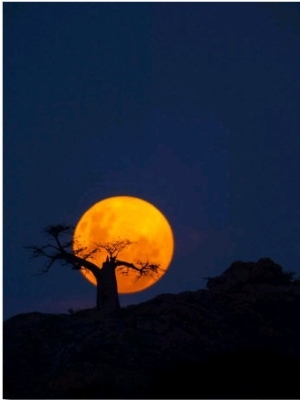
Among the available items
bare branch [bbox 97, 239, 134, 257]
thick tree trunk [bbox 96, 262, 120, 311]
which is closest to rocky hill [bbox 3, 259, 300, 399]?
thick tree trunk [bbox 96, 262, 120, 311]

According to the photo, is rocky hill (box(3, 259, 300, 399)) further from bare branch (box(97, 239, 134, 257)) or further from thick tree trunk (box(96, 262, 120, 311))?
bare branch (box(97, 239, 134, 257))

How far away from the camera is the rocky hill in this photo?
104 ft

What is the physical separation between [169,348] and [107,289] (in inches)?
389

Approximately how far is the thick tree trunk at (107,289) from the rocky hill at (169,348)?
114 inches

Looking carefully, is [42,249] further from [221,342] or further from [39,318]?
[221,342]

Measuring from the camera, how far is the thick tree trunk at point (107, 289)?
4484 centimetres

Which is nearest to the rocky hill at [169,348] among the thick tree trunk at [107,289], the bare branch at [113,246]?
the thick tree trunk at [107,289]

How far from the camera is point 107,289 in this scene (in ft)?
149

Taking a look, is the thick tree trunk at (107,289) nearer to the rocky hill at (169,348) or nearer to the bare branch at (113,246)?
the bare branch at (113,246)

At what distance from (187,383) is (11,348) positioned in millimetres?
9587

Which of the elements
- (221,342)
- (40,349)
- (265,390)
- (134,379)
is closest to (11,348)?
(40,349)

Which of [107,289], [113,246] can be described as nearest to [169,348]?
[107,289]

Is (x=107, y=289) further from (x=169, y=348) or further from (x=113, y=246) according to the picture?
(x=169, y=348)

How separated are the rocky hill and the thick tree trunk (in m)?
2.89
